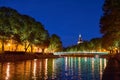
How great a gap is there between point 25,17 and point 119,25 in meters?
54.1

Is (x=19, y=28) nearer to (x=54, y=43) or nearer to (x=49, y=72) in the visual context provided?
(x=49, y=72)

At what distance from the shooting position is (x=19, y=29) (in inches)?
3711

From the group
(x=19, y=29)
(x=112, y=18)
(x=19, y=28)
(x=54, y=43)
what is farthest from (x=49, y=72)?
(x=54, y=43)

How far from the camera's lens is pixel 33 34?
4368 inches

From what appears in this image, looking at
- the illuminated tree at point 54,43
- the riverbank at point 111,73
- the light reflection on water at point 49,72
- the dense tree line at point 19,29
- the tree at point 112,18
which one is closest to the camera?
the riverbank at point 111,73

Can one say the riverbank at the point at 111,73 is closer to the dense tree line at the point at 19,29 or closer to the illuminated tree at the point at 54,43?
the dense tree line at the point at 19,29

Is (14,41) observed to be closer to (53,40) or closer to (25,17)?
(25,17)

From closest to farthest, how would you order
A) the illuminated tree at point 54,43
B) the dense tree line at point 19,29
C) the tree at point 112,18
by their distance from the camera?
the tree at point 112,18 → the dense tree line at point 19,29 → the illuminated tree at point 54,43

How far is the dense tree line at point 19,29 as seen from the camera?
8538 cm

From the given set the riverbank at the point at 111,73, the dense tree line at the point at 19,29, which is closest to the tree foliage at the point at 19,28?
the dense tree line at the point at 19,29

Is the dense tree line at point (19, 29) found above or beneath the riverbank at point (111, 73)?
above

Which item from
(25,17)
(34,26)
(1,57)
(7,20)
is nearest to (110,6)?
(1,57)

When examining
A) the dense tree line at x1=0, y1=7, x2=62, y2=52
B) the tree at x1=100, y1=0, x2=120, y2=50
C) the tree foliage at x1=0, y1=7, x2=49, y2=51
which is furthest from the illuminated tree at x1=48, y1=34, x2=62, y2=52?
the tree at x1=100, y1=0, x2=120, y2=50

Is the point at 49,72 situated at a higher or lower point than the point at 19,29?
lower
